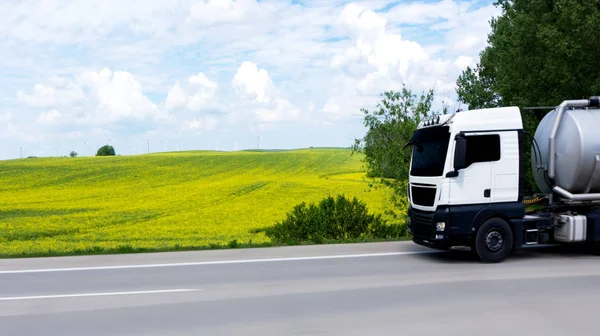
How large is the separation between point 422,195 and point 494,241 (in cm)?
165

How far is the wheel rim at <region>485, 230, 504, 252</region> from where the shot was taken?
438 inches

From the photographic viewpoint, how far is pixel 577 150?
451 inches

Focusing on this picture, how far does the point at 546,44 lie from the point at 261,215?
15.6 m

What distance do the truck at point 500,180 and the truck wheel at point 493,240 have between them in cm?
2

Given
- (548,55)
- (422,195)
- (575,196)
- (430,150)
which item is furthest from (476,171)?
(548,55)

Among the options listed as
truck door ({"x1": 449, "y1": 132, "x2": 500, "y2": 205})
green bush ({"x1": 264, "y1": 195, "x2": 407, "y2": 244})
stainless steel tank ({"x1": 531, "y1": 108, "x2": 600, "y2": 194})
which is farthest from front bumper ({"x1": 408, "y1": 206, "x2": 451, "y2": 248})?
green bush ({"x1": 264, "y1": 195, "x2": 407, "y2": 244})

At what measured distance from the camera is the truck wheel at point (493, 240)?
11.1m

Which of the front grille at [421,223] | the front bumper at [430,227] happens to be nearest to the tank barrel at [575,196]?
the front bumper at [430,227]

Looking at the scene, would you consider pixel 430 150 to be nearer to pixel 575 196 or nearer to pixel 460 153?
pixel 460 153

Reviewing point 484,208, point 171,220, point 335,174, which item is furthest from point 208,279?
point 335,174

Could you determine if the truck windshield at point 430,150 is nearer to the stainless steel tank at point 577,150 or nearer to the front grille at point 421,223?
the front grille at point 421,223

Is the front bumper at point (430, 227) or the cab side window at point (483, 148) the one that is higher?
the cab side window at point (483, 148)

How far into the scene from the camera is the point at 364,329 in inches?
264

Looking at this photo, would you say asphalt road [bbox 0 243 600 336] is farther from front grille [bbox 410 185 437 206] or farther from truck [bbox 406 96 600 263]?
front grille [bbox 410 185 437 206]
